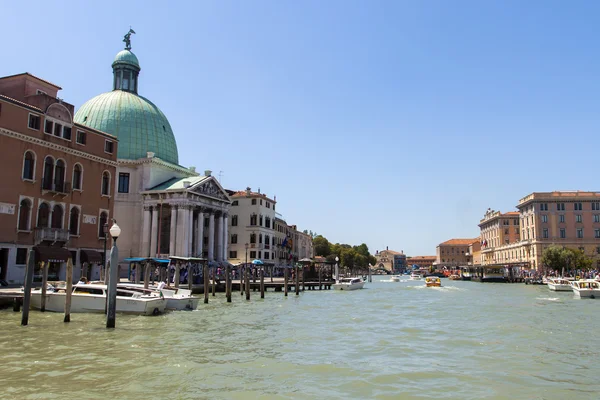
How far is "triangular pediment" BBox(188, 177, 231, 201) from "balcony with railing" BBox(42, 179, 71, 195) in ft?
60.9

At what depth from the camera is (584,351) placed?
54.6ft

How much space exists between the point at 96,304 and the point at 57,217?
629 inches

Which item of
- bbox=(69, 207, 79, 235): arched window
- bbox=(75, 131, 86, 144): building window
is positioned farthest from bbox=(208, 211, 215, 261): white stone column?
bbox=(75, 131, 86, 144): building window

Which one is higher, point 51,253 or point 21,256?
point 51,253

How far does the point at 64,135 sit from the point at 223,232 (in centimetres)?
2742

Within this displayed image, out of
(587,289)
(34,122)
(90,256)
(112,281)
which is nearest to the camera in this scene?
(112,281)

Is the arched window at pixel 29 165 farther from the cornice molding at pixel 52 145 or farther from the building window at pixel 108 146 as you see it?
the building window at pixel 108 146

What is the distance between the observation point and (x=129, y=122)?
59.0 m

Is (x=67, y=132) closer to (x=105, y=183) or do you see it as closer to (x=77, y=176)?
(x=77, y=176)

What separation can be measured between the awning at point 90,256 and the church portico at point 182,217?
1284cm

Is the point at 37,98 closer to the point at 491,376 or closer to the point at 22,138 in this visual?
the point at 22,138

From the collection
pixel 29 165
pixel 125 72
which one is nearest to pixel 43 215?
pixel 29 165

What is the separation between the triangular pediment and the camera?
57094 millimetres

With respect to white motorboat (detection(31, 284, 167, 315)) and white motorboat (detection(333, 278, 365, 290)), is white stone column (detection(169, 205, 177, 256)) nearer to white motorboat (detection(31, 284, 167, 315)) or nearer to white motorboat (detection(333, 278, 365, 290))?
white motorboat (detection(333, 278, 365, 290))
